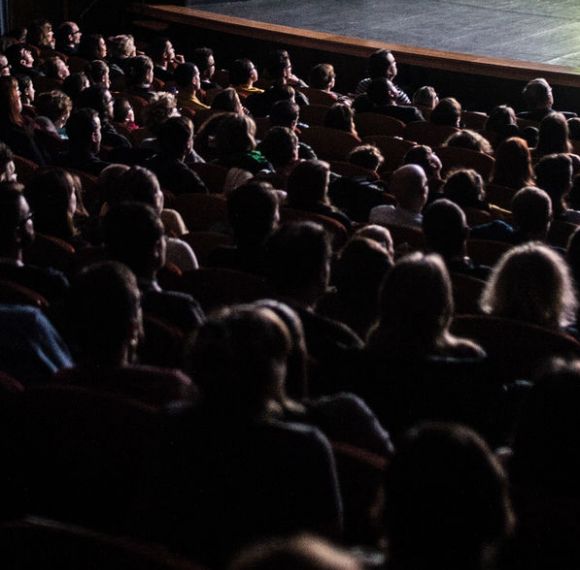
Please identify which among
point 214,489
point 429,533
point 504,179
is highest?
point 429,533

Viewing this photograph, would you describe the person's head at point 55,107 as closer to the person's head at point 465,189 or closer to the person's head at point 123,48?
the person's head at point 465,189

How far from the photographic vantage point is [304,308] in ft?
10.1

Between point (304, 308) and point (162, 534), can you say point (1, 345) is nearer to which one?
point (304, 308)

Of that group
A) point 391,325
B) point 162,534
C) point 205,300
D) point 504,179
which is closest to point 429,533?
point 162,534

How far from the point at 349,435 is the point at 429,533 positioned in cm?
96

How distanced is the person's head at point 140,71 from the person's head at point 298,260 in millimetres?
5569

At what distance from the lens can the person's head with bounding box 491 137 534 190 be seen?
5.74m

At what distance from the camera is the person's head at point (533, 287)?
3.39 m

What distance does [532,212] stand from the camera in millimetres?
4516

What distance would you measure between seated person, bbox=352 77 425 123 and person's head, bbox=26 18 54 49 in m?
4.08

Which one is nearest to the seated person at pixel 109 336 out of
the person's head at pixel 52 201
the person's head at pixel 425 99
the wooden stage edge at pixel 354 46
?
the person's head at pixel 52 201

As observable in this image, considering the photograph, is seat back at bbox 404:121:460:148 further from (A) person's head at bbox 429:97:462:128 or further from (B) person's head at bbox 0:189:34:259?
(B) person's head at bbox 0:189:34:259

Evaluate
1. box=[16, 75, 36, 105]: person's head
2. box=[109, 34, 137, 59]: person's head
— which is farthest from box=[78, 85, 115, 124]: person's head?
box=[109, 34, 137, 59]: person's head

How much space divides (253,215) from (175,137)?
1.75m
